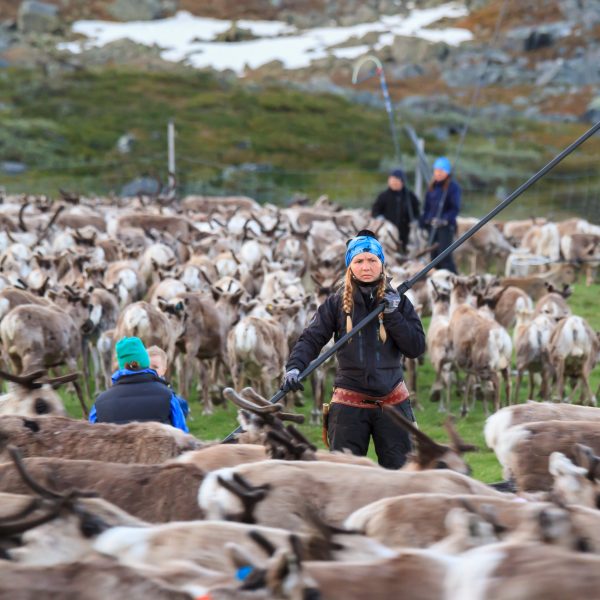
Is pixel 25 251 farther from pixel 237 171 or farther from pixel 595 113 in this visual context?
pixel 595 113

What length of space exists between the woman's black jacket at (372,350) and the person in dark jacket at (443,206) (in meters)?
9.34

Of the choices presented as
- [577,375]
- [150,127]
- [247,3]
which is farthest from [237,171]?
[247,3]

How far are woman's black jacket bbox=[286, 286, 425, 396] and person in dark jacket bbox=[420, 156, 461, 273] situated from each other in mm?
9338

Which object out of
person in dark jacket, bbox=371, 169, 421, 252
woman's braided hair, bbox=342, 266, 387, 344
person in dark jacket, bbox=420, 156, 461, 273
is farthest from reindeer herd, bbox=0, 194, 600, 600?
person in dark jacket, bbox=371, 169, 421, 252

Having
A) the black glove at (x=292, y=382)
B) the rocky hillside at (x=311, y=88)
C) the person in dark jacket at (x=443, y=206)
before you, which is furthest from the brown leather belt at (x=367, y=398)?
the rocky hillside at (x=311, y=88)

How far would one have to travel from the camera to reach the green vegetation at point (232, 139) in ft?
128

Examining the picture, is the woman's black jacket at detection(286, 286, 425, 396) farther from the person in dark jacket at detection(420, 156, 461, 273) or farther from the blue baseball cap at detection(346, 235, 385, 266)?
the person in dark jacket at detection(420, 156, 461, 273)

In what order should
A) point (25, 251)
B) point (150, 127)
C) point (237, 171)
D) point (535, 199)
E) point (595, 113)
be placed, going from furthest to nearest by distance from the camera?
point (595, 113), point (150, 127), point (237, 171), point (535, 199), point (25, 251)

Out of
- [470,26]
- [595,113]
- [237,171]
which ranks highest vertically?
[470,26]

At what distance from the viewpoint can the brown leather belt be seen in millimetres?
6254

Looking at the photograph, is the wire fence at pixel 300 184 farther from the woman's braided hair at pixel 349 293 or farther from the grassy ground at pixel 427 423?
the woman's braided hair at pixel 349 293

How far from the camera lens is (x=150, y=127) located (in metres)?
49.3

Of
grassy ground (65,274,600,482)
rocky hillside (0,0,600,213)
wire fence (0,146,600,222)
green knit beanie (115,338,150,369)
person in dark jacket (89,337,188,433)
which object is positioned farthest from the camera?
rocky hillside (0,0,600,213)

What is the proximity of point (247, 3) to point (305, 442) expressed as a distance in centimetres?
7996
